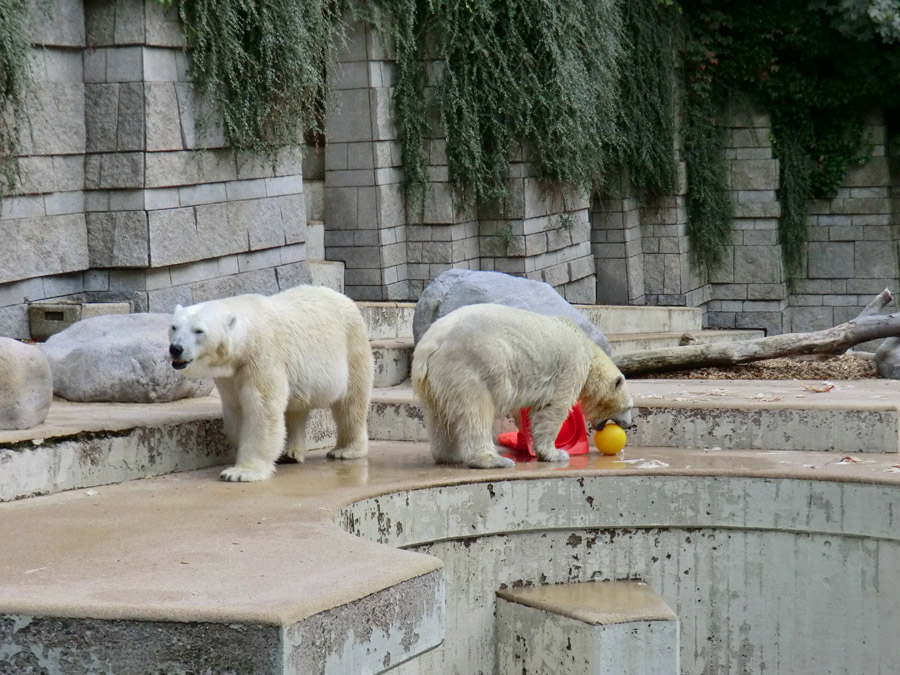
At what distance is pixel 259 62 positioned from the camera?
8016 millimetres

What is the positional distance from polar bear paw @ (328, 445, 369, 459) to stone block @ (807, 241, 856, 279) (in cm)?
1201

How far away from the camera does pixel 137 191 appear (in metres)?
7.43

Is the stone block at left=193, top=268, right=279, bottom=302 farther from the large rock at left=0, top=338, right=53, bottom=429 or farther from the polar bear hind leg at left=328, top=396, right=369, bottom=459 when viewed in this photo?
the large rock at left=0, top=338, right=53, bottom=429

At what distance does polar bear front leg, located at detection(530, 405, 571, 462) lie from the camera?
19.3ft

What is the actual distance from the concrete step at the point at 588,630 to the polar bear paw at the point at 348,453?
0.94 metres

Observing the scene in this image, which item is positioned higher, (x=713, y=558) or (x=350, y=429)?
(x=350, y=429)

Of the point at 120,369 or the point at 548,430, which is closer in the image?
the point at 548,430

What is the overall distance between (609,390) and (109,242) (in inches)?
129

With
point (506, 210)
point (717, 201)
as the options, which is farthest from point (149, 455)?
point (717, 201)

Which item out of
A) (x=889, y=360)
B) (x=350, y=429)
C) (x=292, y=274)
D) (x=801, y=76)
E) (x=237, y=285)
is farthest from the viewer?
(x=801, y=76)

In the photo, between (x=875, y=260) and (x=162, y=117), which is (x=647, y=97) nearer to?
(x=875, y=260)

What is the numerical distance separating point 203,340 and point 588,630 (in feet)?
6.38

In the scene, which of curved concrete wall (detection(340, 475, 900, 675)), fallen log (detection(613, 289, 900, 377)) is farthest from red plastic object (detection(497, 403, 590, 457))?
fallen log (detection(613, 289, 900, 377))

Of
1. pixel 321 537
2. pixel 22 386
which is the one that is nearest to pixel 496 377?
pixel 321 537
